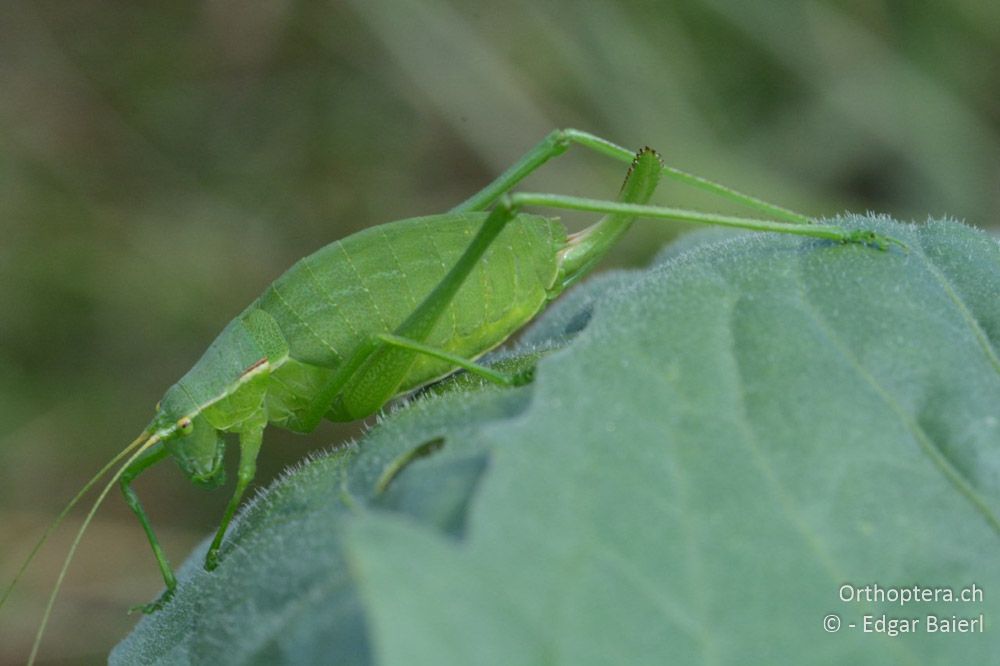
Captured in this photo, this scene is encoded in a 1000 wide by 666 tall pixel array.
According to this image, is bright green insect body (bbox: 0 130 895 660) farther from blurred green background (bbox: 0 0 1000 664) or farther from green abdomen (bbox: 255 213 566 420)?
blurred green background (bbox: 0 0 1000 664)

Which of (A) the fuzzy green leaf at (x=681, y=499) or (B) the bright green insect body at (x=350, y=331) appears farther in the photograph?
(B) the bright green insect body at (x=350, y=331)

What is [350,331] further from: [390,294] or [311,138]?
[311,138]

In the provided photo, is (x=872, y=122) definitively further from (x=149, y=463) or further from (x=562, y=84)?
(x=149, y=463)

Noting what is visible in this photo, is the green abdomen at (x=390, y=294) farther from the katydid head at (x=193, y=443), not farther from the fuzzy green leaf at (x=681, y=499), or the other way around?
the fuzzy green leaf at (x=681, y=499)

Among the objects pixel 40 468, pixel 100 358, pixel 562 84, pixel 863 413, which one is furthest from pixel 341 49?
pixel 863 413

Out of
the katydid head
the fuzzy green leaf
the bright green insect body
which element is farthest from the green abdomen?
the fuzzy green leaf

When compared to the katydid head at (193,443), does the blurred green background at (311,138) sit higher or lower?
higher

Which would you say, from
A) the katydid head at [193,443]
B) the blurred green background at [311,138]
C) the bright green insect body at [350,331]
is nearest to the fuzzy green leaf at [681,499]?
the bright green insect body at [350,331]

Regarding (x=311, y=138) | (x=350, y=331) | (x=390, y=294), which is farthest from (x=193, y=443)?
(x=311, y=138)
